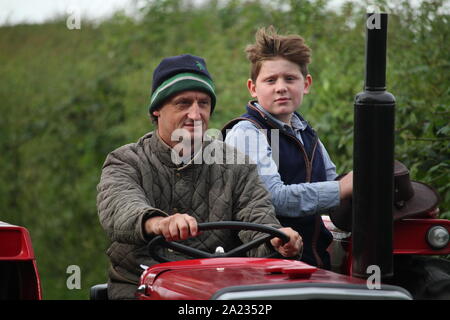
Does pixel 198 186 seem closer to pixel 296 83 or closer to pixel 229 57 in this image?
pixel 296 83

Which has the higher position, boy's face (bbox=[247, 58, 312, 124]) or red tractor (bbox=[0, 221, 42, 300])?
boy's face (bbox=[247, 58, 312, 124])

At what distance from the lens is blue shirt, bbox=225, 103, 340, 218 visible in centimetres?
389

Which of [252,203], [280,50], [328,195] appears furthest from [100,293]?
[280,50]

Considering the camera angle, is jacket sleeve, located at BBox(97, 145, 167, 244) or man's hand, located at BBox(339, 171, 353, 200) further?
man's hand, located at BBox(339, 171, 353, 200)

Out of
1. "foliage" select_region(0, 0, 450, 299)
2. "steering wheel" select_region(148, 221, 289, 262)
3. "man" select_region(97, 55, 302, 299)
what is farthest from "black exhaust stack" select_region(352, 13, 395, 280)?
"foliage" select_region(0, 0, 450, 299)

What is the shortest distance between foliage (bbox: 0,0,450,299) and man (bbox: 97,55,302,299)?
3.37 meters

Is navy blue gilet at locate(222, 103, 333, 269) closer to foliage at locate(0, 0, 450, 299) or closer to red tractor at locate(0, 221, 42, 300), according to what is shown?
red tractor at locate(0, 221, 42, 300)

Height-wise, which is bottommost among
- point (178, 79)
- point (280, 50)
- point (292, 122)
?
point (292, 122)

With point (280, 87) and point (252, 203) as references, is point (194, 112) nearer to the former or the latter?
point (252, 203)

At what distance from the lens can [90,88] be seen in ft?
34.5

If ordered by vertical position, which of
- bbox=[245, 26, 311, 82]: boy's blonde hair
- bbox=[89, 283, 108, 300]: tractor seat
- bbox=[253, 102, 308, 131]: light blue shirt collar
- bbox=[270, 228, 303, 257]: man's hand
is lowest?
bbox=[89, 283, 108, 300]: tractor seat

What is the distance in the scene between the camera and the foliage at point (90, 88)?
26.9 feet

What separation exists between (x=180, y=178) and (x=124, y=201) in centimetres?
38
